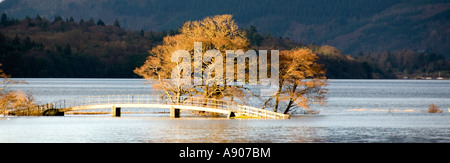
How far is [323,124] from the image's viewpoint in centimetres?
6731

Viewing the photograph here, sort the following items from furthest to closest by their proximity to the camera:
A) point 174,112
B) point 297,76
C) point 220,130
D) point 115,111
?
point 115,111, point 174,112, point 297,76, point 220,130

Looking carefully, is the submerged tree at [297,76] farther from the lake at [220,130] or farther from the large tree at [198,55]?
the large tree at [198,55]

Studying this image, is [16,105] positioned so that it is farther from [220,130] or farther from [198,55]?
[220,130]

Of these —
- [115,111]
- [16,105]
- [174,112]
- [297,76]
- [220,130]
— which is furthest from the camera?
[115,111]

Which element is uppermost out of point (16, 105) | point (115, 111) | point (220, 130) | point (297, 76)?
point (297, 76)

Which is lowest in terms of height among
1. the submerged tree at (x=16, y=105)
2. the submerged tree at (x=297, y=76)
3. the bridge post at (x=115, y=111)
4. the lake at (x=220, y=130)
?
the lake at (x=220, y=130)

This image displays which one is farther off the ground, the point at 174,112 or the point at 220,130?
the point at 174,112

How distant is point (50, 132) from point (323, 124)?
25.6 meters

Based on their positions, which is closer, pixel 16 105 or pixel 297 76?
pixel 297 76

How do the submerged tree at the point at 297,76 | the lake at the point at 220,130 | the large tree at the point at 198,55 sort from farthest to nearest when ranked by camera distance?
the large tree at the point at 198,55
the submerged tree at the point at 297,76
the lake at the point at 220,130

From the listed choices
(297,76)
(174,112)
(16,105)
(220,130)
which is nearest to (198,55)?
(174,112)

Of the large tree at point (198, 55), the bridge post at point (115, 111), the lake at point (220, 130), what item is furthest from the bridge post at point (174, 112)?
the bridge post at point (115, 111)
